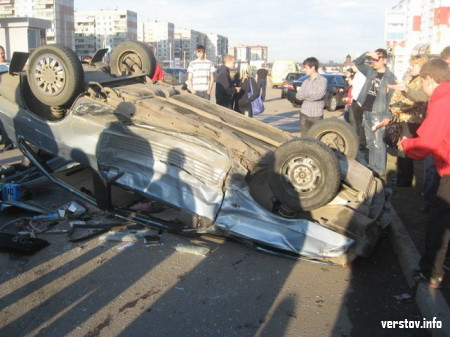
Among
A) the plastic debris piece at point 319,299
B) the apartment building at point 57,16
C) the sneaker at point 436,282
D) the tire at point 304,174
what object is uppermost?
the apartment building at point 57,16

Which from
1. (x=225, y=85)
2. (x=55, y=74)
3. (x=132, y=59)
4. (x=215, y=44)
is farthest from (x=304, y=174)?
(x=215, y=44)

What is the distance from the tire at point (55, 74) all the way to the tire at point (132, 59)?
129 centimetres

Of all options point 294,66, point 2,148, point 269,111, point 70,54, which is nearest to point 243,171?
point 70,54

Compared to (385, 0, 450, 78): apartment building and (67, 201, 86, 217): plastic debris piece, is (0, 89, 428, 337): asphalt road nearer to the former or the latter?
(67, 201, 86, 217): plastic debris piece

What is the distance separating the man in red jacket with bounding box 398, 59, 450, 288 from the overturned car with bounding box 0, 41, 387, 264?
1.68 feet

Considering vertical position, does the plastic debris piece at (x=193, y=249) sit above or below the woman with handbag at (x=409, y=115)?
below

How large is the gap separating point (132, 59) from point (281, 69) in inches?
1190

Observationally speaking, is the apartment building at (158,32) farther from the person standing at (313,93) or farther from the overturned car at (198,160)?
the overturned car at (198,160)

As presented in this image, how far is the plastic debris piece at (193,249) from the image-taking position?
13.2ft

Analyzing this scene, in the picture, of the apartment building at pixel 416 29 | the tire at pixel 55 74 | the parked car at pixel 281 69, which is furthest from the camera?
the parked car at pixel 281 69

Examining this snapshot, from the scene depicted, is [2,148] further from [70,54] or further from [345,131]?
[345,131]

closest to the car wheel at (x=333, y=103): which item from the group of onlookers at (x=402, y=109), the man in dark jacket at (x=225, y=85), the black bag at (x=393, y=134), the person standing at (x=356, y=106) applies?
the group of onlookers at (x=402, y=109)

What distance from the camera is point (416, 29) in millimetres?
19047

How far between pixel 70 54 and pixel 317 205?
2.92m
